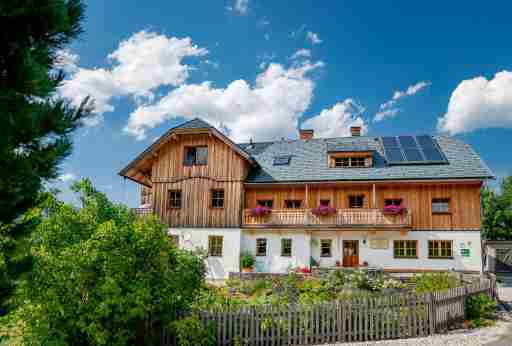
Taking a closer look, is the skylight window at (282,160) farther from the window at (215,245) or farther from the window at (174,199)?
the window at (174,199)


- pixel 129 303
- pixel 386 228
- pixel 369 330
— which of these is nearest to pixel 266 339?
pixel 369 330

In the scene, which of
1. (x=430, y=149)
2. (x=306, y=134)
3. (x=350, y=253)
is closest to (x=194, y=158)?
(x=306, y=134)

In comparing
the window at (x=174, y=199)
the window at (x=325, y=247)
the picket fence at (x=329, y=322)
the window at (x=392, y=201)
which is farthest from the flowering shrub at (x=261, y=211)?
the picket fence at (x=329, y=322)

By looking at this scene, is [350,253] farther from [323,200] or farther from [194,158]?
[194,158]

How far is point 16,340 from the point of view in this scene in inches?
400

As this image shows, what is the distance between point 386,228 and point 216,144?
36.9ft

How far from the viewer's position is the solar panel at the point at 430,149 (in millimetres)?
23562

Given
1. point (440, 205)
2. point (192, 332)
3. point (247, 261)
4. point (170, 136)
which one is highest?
point (170, 136)

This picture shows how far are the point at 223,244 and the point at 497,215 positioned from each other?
3425 cm

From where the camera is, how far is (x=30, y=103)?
3.98 m

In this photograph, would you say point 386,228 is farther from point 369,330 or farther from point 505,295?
point 369,330

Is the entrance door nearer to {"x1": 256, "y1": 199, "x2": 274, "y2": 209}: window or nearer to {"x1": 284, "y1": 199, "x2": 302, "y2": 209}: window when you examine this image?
{"x1": 284, "y1": 199, "x2": 302, "y2": 209}: window

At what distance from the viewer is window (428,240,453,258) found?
848 inches

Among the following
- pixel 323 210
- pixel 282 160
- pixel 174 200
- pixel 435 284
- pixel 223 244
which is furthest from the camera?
pixel 282 160
